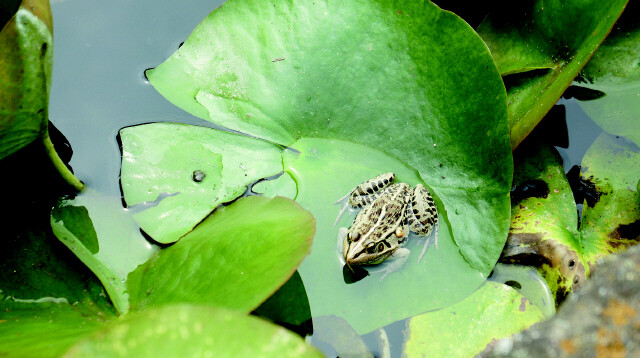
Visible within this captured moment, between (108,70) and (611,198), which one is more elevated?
(611,198)

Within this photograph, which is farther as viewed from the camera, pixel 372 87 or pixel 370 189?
pixel 370 189

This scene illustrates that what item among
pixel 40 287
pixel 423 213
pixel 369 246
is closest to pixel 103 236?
pixel 40 287

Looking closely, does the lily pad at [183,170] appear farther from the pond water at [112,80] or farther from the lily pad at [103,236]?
the pond water at [112,80]

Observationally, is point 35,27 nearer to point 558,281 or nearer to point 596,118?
point 558,281

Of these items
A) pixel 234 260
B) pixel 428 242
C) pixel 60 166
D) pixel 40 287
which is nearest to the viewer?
pixel 234 260

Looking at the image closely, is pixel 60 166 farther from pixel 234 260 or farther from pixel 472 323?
pixel 472 323

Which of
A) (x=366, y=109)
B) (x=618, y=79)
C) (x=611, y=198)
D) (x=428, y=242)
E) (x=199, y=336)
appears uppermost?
(x=618, y=79)

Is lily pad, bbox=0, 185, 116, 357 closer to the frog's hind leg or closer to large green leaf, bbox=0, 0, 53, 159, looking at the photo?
large green leaf, bbox=0, 0, 53, 159
